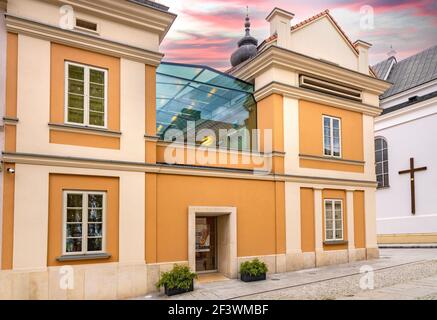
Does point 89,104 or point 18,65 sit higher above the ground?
point 18,65

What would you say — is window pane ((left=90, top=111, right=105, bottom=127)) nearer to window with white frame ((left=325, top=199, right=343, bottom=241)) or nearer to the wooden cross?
window with white frame ((left=325, top=199, right=343, bottom=241))

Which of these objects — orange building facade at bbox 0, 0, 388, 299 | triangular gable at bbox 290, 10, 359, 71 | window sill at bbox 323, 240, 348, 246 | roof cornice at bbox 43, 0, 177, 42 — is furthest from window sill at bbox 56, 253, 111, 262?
triangular gable at bbox 290, 10, 359, 71

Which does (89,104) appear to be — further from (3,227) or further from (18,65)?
(3,227)

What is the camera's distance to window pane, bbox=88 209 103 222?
9891 millimetres

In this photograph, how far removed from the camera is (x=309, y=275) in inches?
488

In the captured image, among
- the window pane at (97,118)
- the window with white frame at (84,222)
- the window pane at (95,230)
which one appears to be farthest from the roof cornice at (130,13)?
the window pane at (95,230)

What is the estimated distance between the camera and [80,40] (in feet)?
33.3

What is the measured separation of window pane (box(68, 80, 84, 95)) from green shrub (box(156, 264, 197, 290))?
5.36 m

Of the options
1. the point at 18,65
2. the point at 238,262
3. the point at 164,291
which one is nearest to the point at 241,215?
the point at 238,262

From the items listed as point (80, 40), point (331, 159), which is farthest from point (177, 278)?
point (331, 159)

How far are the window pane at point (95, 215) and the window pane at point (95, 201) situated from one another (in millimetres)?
129

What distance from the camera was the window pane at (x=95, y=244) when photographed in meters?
9.80
